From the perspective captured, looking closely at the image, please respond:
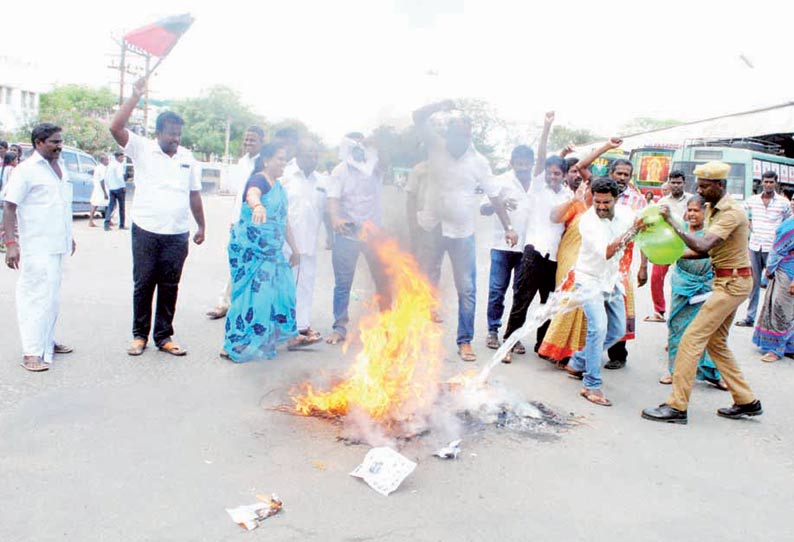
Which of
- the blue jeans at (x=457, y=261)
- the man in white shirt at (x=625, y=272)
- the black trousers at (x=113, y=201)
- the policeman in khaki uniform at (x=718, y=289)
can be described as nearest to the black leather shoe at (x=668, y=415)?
the policeman in khaki uniform at (x=718, y=289)

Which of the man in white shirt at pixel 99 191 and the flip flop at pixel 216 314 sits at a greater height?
the man in white shirt at pixel 99 191

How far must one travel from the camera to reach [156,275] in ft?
17.0

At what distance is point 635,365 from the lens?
5.92m

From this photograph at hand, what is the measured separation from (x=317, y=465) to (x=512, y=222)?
353cm

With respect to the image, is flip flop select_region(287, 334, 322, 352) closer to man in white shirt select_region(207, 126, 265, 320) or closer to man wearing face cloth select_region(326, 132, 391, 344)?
man wearing face cloth select_region(326, 132, 391, 344)

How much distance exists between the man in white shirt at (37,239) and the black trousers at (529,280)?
13.0 feet

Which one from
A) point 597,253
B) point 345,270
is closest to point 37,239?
point 345,270

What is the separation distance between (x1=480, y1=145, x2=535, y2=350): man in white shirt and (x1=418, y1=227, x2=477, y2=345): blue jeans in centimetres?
53

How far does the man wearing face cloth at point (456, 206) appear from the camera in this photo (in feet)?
17.5

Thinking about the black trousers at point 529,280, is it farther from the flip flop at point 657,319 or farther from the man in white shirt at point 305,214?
the flip flop at point 657,319

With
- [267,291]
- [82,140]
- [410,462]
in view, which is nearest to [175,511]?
[410,462]

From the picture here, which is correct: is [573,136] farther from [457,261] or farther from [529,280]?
[457,261]

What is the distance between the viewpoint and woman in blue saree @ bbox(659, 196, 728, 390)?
5160mm

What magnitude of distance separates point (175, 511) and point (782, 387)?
517 centimetres
